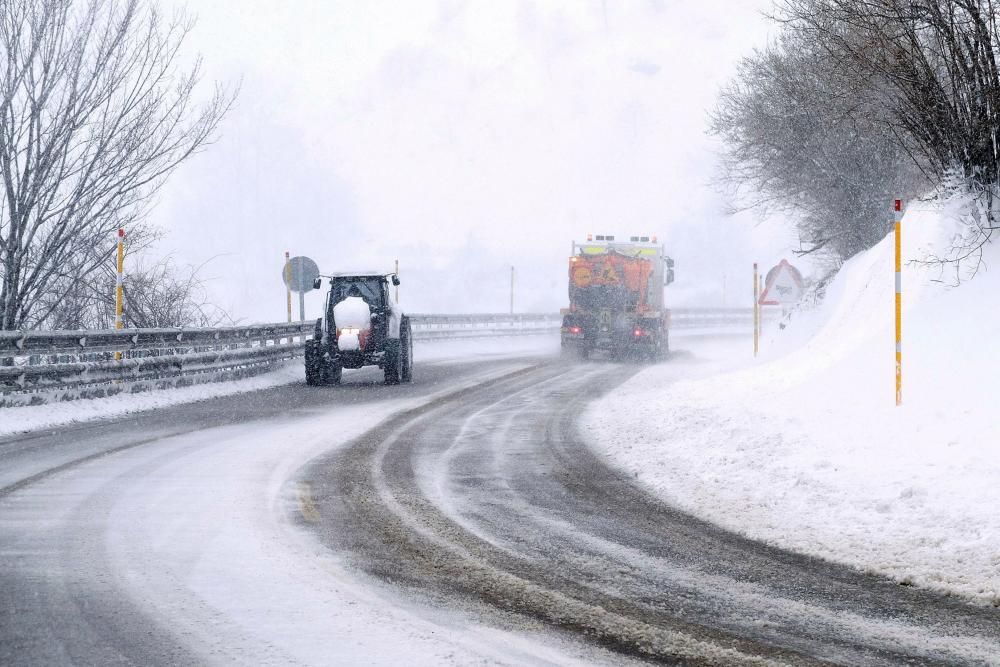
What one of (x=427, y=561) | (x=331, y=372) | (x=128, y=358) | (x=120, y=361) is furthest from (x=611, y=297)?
(x=427, y=561)

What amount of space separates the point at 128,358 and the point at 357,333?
4.56m

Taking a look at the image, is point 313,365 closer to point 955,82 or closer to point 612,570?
point 955,82

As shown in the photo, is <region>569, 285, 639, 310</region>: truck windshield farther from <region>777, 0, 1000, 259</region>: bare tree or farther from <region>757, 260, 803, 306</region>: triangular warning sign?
<region>777, 0, 1000, 259</region>: bare tree

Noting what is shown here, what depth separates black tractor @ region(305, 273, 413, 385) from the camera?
19328mm

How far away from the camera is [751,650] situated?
13.2 ft

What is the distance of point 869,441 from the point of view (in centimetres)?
834

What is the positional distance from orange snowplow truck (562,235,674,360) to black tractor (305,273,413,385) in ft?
→ 30.2

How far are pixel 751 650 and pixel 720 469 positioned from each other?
4702 mm

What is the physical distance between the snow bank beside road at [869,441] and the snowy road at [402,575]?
0.54 meters

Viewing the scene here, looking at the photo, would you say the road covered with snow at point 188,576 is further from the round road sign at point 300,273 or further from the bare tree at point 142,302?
the round road sign at point 300,273

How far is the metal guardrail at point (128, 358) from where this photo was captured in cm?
1361

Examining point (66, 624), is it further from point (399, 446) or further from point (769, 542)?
point (399, 446)

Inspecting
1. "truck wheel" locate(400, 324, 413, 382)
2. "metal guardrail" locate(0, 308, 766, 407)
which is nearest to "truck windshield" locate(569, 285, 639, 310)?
"metal guardrail" locate(0, 308, 766, 407)

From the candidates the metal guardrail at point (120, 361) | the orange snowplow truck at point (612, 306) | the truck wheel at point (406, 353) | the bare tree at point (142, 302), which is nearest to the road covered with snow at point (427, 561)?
the metal guardrail at point (120, 361)
